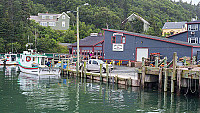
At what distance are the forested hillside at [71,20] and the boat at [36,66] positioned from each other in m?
27.1

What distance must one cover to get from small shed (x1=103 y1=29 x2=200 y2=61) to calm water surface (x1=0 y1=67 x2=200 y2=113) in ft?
50.8

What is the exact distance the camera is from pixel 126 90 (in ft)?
84.5

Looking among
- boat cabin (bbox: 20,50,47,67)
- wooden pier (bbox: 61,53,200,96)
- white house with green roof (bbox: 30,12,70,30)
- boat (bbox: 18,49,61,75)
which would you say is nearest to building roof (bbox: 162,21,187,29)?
white house with green roof (bbox: 30,12,70,30)

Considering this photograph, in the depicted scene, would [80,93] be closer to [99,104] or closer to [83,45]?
[99,104]

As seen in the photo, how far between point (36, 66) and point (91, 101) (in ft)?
66.1

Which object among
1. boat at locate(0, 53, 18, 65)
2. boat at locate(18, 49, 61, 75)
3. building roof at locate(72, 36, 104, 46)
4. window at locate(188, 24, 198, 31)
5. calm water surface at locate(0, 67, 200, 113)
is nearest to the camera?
calm water surface at locate(0, 67, 200, 113)

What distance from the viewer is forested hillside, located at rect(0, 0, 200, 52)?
2834 inches

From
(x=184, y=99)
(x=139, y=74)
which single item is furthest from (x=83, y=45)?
(x=184, y=99)

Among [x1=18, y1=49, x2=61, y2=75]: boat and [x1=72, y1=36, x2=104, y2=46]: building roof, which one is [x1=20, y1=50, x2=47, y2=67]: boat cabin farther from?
[x1=72, y1=36, x2=104, y2=46]: building roof

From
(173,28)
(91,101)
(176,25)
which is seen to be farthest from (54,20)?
(91,101)

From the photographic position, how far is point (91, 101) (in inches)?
821

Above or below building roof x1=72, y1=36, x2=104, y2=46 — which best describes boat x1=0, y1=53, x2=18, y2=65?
below

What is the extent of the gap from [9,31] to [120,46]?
3921 centimetres

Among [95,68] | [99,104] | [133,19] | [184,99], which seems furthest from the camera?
[133,19]
